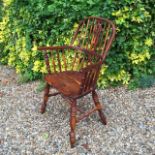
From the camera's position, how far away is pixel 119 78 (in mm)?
4336

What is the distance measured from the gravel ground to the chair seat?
1.69 feet

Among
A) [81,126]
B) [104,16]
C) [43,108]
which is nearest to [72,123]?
[81,126]

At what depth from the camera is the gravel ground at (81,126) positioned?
10.9 feet

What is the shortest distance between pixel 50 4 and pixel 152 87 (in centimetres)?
173

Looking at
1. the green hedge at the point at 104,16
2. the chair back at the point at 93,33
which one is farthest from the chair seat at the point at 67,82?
the green hedge at the point at 104,16

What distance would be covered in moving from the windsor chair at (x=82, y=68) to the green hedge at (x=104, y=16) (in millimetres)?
203

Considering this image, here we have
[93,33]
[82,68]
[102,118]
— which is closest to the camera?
[82,68]

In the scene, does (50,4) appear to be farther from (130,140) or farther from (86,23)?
(130,140)

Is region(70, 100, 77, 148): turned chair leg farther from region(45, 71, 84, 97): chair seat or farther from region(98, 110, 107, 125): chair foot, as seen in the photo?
region(98, 110, 107, 125): chair foot

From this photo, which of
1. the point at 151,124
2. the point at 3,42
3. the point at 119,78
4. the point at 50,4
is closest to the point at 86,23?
the point at 50,4

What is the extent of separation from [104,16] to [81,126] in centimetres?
134

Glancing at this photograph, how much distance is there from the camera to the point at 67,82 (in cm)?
350

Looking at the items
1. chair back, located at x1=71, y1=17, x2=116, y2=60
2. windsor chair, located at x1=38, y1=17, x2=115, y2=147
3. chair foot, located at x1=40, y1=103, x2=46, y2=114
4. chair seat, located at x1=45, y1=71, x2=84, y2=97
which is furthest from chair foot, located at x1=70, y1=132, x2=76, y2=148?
chair back, located at x1=71, y1=17, x2=116, y2=60

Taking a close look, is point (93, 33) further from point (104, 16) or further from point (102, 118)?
point (102, 118)
